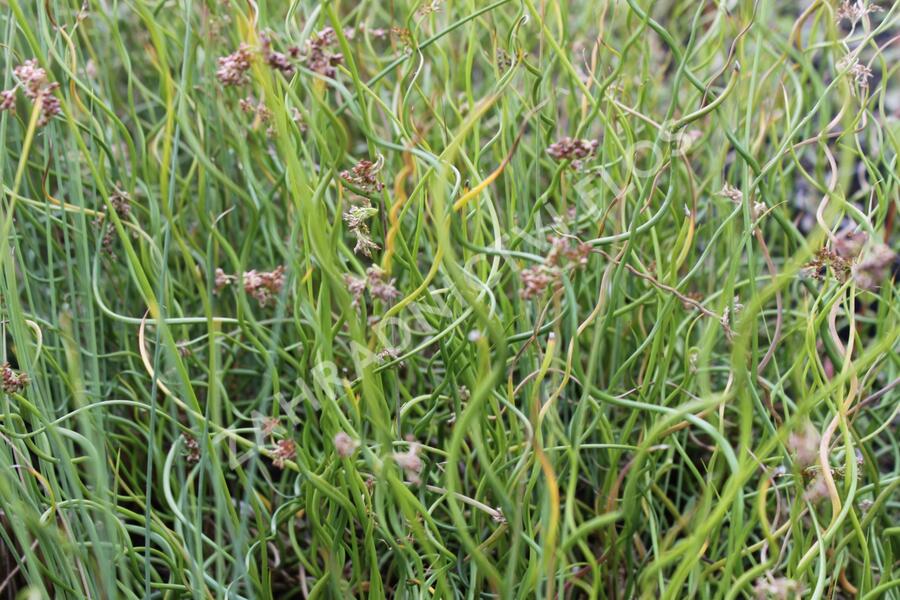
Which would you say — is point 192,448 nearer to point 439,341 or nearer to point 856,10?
point 439,341

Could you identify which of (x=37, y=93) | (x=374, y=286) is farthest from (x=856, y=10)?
(x=37, y=93)

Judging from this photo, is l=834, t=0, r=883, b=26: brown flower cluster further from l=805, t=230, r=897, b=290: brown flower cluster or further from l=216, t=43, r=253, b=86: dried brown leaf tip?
l=216, t=43, r=253, b=86: dried brown leaf tip

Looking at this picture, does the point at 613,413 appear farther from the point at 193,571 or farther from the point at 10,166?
the point at 10,166

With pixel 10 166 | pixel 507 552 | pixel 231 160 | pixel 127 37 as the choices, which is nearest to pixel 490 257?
pixel 507 552

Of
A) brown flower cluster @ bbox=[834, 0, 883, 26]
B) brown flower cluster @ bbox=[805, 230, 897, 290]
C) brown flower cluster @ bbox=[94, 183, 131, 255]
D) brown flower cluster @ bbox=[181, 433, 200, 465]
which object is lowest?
brown flower cluster @ bbox=[181, 433, 200, 465]

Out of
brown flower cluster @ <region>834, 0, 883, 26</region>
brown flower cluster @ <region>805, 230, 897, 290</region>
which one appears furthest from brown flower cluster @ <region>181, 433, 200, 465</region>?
brown flower cluster @ <region>834, 0, 883, 26</region>

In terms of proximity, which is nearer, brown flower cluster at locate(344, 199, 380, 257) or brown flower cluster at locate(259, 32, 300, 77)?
brown flower cluster at locate(259, 32, 300, 77)

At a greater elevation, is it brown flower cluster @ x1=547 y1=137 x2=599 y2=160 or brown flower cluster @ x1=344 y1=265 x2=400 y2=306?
brown flower cluster @ x1=547 y1=137 x2=599 y2=160

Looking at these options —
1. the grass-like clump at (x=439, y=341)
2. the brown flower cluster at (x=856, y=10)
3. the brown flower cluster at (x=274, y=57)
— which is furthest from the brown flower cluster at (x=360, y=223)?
the brown flower cluster at (x=856, y=10)
